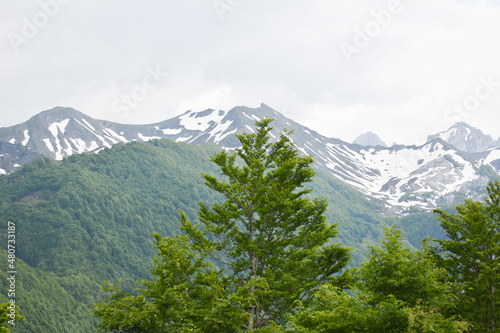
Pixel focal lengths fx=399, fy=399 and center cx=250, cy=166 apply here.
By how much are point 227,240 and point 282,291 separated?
162 inches

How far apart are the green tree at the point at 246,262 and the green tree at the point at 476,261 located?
5960 millimetres

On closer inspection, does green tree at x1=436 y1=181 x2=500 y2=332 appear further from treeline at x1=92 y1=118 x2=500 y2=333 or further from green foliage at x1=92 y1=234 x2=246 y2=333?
green foliage at x1=92 y1=234 x2=246 y2=333

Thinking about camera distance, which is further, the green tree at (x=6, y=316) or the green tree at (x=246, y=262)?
the green tree at (x=246, y=262)

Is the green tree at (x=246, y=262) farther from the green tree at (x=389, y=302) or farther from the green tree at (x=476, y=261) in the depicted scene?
the green tree at (x=476, y=261)

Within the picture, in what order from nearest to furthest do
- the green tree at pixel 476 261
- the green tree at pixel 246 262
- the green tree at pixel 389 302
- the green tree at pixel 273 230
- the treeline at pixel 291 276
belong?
the green tree at pixel 389 302 → the treeline at pixel 291 276 → the green tree at pixel 246 262 → the green tree at pixel 476 261 → the green tree at pixel 273 230

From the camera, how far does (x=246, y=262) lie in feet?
73.2

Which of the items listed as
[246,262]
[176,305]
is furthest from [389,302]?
[246,262]

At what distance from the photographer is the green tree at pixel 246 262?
58.9 ft

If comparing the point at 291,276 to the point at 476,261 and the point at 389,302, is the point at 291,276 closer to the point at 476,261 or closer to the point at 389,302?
the point at 389,302

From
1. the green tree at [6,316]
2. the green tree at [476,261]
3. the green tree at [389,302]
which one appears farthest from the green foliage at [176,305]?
the green tree at [476,261]

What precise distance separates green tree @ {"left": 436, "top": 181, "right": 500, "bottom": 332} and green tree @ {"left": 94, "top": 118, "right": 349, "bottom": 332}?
19.6 ft

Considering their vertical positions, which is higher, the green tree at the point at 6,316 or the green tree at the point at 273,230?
the green tree at the point at 273,230

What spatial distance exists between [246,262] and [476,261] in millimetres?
12458

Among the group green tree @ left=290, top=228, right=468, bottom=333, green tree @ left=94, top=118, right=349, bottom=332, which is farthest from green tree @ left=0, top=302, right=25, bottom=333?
green tree @ left=290, top=228, right=468, bottom=333
